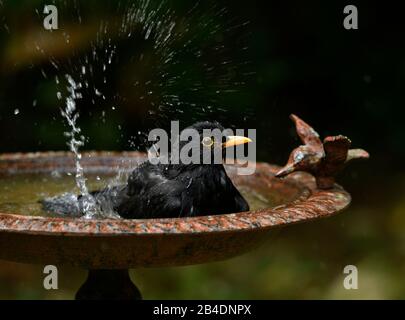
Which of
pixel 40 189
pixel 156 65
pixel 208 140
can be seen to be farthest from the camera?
pixel 156 65

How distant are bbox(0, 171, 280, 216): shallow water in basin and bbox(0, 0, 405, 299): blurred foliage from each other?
3.01 ft

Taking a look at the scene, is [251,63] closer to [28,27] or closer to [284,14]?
[284,14]

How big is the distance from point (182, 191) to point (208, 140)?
249 millimetres

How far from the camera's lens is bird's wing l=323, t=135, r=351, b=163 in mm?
3096

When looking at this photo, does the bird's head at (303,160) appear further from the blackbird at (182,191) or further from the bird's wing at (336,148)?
the blackbird at (182,191)

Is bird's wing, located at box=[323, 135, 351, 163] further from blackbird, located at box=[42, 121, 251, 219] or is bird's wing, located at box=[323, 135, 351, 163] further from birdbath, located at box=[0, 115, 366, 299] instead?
blackbird, located at box=[42, 121, 251, 219]

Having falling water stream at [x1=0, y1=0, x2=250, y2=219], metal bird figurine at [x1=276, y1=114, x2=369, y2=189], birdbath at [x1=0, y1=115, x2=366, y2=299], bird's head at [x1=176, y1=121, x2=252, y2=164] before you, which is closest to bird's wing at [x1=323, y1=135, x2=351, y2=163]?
metal bird figurine at [x1=276, y1=114, x2=369, y2=189]

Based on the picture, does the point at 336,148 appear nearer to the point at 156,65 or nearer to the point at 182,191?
the point at 182,191

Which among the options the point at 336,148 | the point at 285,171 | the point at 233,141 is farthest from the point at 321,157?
the point at 233,141

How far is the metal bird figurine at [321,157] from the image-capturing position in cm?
310

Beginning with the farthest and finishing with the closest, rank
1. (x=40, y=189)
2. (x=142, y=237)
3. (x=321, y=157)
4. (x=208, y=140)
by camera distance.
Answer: (x=40, y=189) < (x=321, y=157) < (x=208, y=140) < (x=142, y=237)

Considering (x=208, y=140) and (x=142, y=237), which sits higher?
(x=208, y=140)

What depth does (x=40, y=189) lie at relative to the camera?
3.66 meters
